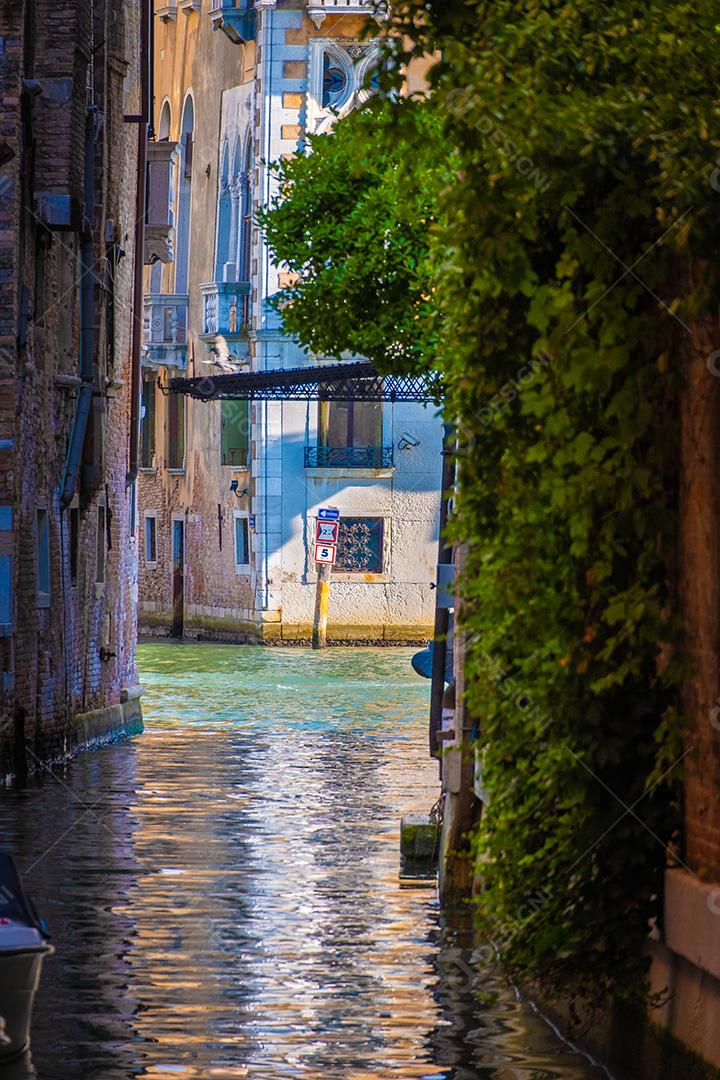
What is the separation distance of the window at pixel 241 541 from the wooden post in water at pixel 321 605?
240 cm

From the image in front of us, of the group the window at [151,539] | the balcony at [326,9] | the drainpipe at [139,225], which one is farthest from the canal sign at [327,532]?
the drainpipe at [139,225]

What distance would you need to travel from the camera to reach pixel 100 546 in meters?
29.7

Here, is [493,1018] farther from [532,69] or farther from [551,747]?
[532,69]

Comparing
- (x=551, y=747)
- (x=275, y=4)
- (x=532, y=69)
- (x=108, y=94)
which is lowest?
(x=551, y=747)

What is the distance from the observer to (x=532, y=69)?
29.8ft

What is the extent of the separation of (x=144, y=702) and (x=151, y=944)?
2173 cm

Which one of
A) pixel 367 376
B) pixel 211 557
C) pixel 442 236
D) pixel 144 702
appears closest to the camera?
pixel 442 236

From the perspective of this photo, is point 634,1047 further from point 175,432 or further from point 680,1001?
point 175,432

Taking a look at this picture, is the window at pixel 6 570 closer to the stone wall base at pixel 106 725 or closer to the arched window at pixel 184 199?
the stone wall base at pixel 106 725

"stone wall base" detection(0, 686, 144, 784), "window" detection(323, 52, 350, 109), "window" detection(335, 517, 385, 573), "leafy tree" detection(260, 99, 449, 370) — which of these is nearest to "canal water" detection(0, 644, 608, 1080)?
"stone wall base" detection(0, 686, 144, 784)

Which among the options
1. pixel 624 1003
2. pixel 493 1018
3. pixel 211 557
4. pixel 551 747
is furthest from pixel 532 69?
pixel 211 557

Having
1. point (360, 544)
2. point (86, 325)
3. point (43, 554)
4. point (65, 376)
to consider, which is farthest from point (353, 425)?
point (43, 554)

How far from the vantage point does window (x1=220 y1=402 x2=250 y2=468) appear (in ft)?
184

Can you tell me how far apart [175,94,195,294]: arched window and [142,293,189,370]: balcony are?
147cm
